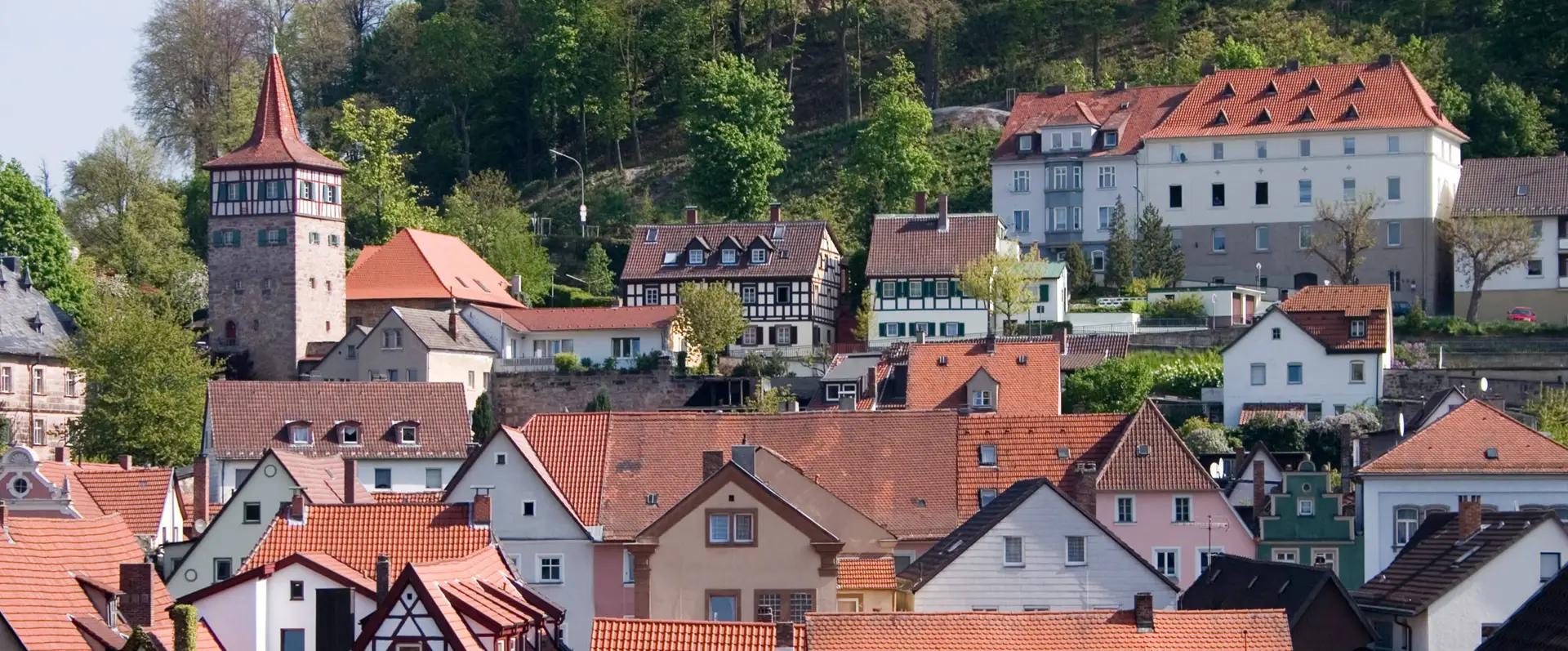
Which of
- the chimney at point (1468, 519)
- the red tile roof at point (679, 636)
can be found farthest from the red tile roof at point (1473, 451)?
the red tile roof at point (679, 636)

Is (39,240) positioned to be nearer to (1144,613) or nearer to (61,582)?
(61,582)

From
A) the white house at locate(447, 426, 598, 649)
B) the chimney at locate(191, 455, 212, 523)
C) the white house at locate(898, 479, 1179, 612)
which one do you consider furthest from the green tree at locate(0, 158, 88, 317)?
the white house at locate(898, 479, 1179, 612)

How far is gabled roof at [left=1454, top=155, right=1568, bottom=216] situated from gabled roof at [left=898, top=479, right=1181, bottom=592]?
3941 centimetres

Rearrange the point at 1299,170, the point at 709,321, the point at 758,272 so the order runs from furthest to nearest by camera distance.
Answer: the point at 1299,170 < the point at 758,272 < the point at 709,321

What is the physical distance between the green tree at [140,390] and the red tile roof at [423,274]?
890cm

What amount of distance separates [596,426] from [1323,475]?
1483 centimetres

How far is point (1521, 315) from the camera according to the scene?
78250 millimetres

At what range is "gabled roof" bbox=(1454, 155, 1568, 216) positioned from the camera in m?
80.6

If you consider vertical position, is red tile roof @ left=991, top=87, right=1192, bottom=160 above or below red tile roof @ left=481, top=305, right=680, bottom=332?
above

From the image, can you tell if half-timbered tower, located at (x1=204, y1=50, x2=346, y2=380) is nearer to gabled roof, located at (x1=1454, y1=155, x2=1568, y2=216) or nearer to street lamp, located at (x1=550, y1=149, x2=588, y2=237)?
street lamp, located at (x1=550, y1=149, x2=588, y2=237)

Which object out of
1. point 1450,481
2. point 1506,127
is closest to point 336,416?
point 1450,481

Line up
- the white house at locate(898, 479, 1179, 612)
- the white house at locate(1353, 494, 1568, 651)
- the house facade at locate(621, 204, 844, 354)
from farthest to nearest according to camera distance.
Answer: the house facade at locate(621, 204, 844, 354), the white house at locate(898, 479, 1179, 612), the white house at locate(1353, 494, 1568, 651)

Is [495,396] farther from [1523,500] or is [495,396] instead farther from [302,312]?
[1523,500]

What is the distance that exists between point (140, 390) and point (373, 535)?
90.9 ft
